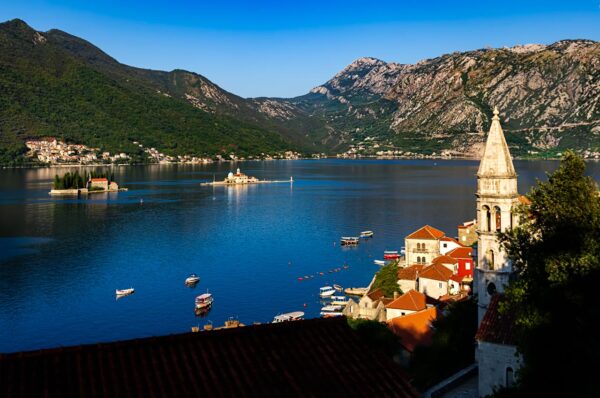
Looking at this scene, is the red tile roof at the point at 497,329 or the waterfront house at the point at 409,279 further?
the waterfront house at the point at 409,279

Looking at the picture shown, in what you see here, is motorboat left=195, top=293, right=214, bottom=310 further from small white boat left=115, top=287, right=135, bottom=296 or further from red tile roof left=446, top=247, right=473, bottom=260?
red tile roof left=446, top=247, right=473, bottom=260

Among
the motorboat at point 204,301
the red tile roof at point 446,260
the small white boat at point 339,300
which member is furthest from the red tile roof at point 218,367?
the red tile roof at point 446,260

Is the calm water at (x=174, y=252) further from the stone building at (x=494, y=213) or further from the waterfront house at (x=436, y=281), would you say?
the stone building at (x=494, y=213)

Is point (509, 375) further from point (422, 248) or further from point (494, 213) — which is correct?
point (422, 248)

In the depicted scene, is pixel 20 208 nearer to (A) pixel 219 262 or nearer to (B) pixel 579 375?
(A) pixel 219 262

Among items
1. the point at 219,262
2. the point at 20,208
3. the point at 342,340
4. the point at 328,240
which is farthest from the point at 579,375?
the point at 20,208
